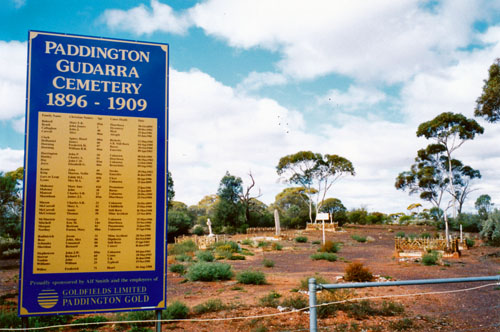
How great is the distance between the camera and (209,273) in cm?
1297

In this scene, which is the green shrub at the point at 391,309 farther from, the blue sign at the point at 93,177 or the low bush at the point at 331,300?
the blue sign at the point at 93,177

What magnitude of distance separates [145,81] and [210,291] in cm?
815

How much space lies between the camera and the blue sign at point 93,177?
13.2 feet

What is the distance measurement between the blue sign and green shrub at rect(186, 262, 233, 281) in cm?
897

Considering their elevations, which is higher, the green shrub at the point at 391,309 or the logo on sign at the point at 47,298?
the logo on sign at the point at 47,298

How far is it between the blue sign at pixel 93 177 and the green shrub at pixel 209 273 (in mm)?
8970

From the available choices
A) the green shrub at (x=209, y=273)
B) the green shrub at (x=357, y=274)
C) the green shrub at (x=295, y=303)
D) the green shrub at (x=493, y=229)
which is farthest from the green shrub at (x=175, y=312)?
the green shrub at (x=493, y=229)

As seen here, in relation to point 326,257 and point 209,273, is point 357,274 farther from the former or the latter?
point 326,257

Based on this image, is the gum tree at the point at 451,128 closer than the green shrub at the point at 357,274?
No

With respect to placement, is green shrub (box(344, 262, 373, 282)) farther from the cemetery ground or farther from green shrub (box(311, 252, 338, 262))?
green shrub (box(311, 252, 338, 262))

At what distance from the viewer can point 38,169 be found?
4051 mm

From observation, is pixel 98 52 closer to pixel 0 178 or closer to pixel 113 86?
pixel 113 86

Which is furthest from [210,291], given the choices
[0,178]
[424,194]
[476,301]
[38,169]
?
[424,194]

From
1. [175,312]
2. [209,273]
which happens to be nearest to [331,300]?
[175,312]
